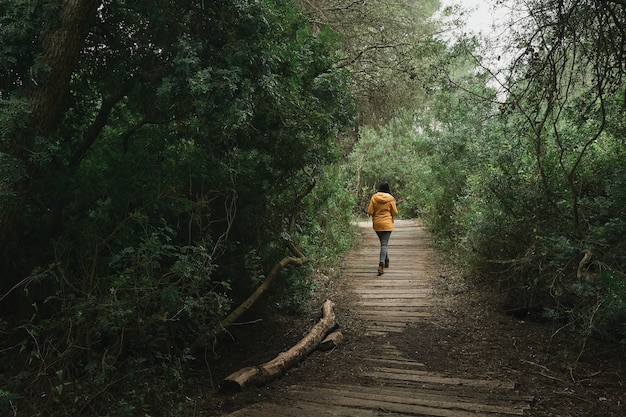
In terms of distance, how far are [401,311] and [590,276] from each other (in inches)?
125

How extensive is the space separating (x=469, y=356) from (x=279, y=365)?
7.79 feet

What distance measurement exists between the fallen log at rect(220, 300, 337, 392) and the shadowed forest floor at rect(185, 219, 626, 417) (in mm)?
91

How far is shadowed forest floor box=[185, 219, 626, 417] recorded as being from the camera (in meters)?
4.60

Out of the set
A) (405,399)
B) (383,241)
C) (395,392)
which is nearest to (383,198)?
(383,241)

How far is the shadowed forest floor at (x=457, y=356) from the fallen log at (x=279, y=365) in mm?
91

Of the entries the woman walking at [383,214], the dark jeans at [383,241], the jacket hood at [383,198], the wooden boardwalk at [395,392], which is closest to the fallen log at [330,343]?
the wooden boardwalk at [395,392]

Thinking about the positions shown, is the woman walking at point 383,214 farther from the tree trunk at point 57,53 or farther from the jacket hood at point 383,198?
the tree trunk at point 57,53

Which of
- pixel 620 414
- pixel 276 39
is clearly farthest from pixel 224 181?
pixel 620 414

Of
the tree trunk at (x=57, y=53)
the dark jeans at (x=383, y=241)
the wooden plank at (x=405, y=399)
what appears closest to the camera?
the wooden plank at (x=405, y=399)

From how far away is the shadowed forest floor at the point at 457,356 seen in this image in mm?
4602

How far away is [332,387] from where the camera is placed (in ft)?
16.6

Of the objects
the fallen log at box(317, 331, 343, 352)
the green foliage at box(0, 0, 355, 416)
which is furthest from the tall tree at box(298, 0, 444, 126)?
the fallen log at box(317, 331, 343, 352)

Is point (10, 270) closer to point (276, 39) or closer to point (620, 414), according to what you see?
point (276, 39)

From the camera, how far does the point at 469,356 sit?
5.98 meters
